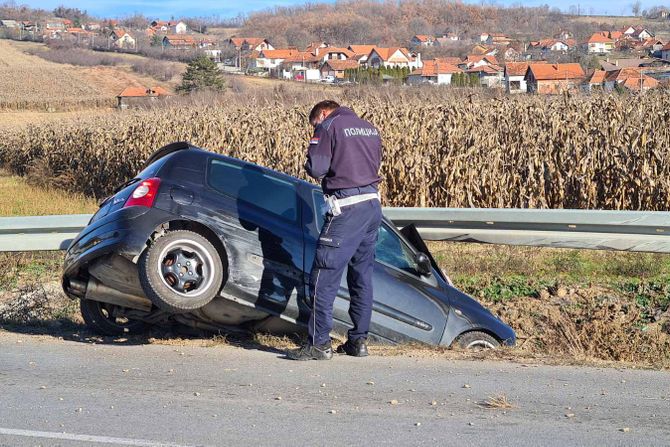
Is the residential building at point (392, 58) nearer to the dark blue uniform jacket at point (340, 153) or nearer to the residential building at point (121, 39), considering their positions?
the residential building at point (121, 39)

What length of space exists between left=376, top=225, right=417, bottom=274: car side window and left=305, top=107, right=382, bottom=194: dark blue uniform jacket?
46.6 inches

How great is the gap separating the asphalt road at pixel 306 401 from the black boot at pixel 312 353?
6 centimetres

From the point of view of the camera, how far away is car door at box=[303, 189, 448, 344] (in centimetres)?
741

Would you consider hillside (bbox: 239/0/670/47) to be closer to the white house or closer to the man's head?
the white house

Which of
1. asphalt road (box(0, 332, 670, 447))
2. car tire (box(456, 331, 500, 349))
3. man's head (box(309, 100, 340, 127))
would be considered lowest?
car tire (box(456, 331, 500, 349))

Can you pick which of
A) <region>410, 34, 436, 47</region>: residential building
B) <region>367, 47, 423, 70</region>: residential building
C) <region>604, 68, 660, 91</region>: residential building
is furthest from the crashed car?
<region>410, 34, 436, 47</region>: residential building

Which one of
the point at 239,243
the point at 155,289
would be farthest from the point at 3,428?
the point at 239,243

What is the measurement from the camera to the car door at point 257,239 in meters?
7.11

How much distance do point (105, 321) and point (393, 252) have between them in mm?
2411

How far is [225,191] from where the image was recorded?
7.29 m

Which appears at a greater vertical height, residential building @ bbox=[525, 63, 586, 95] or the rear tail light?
the rear tail light

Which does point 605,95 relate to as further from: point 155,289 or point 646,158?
point 155,289

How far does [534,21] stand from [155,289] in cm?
13009

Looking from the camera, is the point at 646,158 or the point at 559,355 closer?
the point at 559,355
